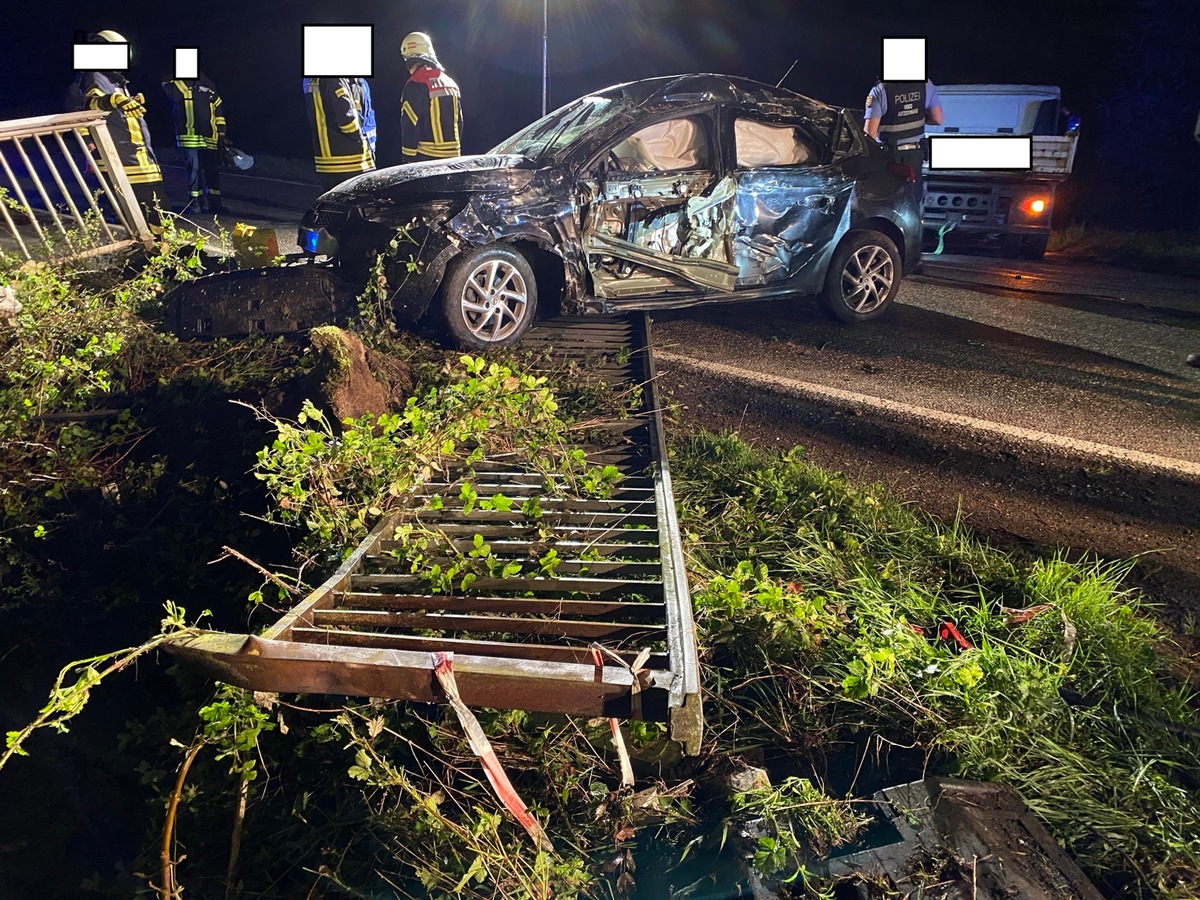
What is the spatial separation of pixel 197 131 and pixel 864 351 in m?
7.31

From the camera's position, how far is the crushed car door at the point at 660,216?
4.78 metres

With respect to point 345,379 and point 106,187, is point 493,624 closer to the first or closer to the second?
point 345,379

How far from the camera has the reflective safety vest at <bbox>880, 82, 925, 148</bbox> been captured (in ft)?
24.7

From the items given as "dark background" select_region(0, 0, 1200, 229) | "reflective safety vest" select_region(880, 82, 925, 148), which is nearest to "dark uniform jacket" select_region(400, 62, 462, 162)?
"reflective safety vest" select_region(880, 82, 925, 148)

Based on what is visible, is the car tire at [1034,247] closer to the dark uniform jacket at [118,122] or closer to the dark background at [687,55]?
the dark background at [687,55]

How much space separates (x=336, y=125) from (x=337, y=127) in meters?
0.02

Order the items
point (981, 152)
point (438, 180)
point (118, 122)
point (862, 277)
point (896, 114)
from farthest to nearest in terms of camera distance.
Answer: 1. point (981, 152)
2. point (896, 114)
3. point (118, 122)
4. point (862, 277)
5. point (438, 180)

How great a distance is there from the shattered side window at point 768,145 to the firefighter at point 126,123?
193 inches

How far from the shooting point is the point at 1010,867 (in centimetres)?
179

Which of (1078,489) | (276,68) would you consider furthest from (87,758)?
(276,68)

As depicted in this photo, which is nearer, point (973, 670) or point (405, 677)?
point (405, 677)

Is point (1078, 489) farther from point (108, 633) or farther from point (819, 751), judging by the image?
point (108, 633)

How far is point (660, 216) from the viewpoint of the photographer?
4938 mm

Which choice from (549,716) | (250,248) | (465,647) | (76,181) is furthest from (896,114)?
(465,647)
